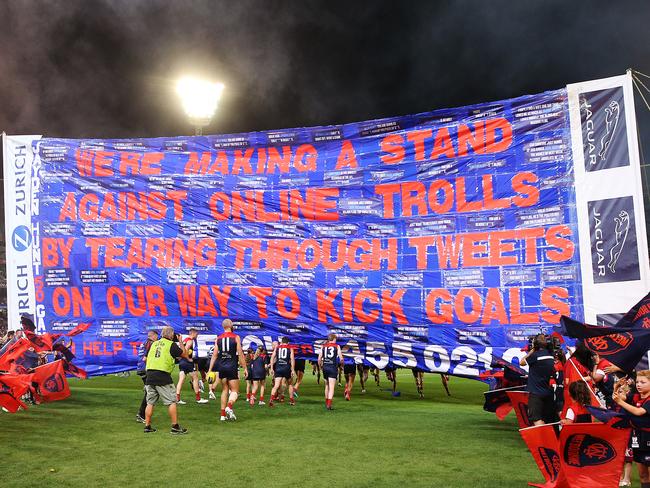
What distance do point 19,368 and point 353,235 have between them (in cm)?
802

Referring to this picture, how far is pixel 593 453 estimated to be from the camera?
18.9ft

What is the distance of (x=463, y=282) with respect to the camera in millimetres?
12562

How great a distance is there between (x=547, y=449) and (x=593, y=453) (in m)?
0.46

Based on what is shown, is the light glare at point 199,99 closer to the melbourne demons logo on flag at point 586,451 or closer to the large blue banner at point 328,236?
the large blue banner at point 328,236

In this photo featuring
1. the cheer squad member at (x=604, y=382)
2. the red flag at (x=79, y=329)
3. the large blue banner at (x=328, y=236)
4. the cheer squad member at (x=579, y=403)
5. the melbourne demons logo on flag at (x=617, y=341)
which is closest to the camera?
the melbourne demons logo on flag at (x=617, y=341)

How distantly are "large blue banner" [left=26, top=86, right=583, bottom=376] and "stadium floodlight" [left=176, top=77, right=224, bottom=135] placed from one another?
113 centimetres

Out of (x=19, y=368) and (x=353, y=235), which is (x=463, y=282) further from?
(x=19, y=368)

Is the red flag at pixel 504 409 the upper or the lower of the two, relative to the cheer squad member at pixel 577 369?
lower

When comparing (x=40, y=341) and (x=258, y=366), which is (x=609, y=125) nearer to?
(x=258, y=366)

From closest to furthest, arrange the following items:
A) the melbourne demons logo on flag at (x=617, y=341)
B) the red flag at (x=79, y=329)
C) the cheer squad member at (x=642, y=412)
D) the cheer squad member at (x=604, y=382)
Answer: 1. the cheer squad member at (x=642, y=412)
2. the melbourne demons logo on flag at (x=617, y=341)
3. the cheer squad member at (x=604, y=382)
4. the red flag at (x=79, y=329)

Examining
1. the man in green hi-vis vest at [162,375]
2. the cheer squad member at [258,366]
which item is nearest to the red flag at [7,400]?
the man in green hi-vis vest at [162,375]

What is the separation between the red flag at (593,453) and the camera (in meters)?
5.66

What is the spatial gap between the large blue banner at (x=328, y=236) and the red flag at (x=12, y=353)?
2.31 meters

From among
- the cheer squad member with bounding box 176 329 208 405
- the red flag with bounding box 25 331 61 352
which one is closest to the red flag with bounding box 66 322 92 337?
the red flag with bounding box 25 331 61 352
